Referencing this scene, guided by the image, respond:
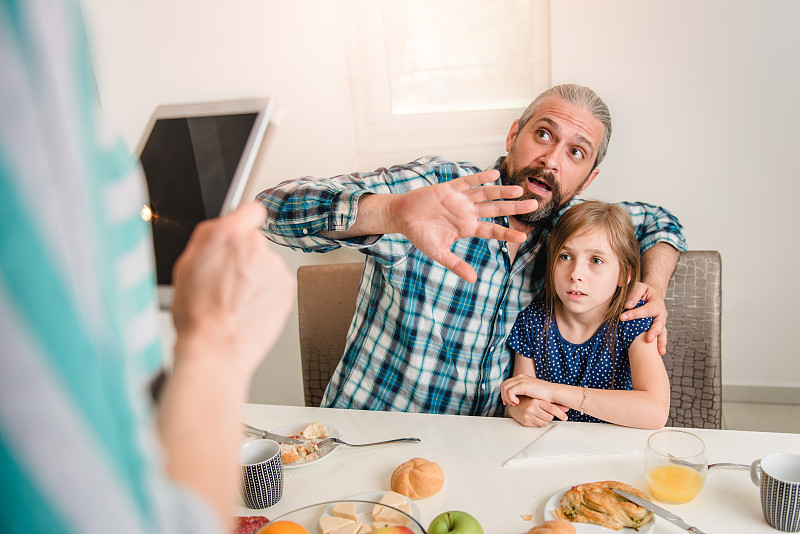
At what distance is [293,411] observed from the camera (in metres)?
1.28

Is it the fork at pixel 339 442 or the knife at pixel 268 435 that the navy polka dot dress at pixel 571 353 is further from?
the knife at pixel 268 435

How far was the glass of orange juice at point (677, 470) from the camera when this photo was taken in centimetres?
87

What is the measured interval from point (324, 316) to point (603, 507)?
100 centimetres

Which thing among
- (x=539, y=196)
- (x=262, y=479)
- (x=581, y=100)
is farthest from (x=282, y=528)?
(x=581, y=100)

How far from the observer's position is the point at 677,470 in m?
0.88

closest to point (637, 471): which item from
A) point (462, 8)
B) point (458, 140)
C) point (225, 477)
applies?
point (225, 477)

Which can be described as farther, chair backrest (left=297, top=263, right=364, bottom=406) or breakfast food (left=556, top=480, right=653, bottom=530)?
chair backrest (left=297, top=263, right=364, bottom=406)

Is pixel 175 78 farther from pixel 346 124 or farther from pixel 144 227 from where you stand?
pixel 144 227

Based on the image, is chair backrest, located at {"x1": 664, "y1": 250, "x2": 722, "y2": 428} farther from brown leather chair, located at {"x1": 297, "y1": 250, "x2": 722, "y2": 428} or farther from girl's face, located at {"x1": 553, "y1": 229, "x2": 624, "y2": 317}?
girl's face, located at {"x1": 553, "y1": 229, "x2": 624, "y2": 317}

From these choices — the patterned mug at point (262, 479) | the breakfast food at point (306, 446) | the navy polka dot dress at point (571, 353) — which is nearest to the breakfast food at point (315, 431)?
the breakfast food at point (306, 446)

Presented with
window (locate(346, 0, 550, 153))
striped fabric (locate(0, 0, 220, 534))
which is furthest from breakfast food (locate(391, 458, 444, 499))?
window (locate(346, 0, 550, 153))

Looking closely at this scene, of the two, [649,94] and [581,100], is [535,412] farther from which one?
[649,94]

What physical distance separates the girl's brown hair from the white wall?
1.79 ft

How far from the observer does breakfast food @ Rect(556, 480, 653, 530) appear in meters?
0.83
